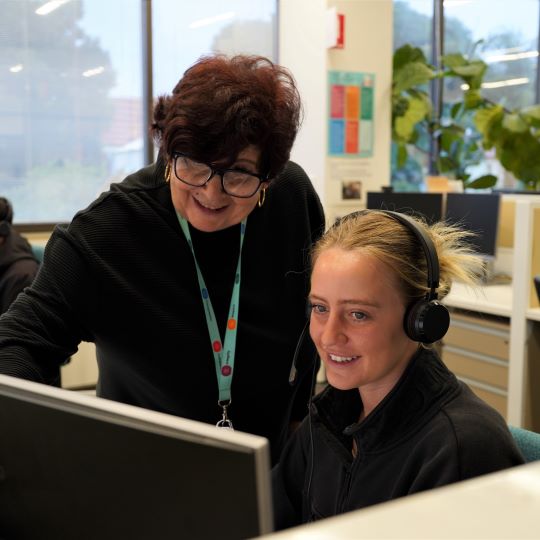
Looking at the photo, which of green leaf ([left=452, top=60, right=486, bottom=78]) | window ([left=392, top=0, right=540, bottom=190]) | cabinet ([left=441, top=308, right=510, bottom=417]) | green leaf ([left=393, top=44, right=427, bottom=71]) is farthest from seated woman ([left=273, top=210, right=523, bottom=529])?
window ([left=392, top=0, right=540, bottom=190])

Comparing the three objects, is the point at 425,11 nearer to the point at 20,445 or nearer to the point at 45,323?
the point at 45,323

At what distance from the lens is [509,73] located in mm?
6387

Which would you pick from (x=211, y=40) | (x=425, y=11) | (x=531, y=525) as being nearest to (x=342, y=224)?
(x=531, y=525)

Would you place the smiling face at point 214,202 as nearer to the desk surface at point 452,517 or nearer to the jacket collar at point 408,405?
the jacket collar at point 408,405

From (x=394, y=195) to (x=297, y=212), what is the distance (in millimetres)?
2871

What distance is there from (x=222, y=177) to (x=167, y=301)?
0.29 metres

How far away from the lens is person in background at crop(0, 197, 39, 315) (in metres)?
2.79

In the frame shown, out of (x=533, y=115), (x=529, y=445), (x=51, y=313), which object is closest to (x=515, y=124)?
(x=533, y=115)

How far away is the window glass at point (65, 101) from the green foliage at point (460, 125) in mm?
1797

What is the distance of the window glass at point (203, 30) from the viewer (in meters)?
4.73

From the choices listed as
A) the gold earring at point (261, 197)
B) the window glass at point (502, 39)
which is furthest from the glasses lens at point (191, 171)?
the window glass at point (502, 39)

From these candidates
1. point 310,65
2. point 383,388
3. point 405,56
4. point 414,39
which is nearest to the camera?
point 383,388

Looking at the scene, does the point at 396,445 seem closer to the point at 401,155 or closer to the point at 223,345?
the point at 223,345

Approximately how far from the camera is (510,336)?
10.3ft
